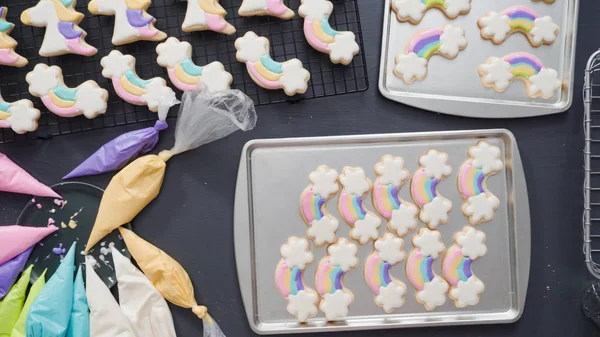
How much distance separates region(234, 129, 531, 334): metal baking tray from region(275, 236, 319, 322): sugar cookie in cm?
2

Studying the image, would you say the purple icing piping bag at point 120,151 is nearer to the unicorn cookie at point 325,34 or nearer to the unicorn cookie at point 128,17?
the unicorn cookie at point 128,17

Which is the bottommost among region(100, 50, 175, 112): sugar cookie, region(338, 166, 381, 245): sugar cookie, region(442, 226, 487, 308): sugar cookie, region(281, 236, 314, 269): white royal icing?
region(442, 226, 487, 308): sugar cookie

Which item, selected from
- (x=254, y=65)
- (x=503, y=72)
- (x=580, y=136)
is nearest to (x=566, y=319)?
(x=580, y=136)

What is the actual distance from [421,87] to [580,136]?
409 millimetres

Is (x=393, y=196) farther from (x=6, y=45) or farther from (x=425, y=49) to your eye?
(x=6, y=45)

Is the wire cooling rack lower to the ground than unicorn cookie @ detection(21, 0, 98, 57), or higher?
lower

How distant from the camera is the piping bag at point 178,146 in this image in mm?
1180

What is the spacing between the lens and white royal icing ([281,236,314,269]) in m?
1.22

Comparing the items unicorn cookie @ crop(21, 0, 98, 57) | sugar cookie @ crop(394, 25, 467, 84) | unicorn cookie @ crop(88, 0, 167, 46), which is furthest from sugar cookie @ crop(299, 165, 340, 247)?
unicorn cookie @ crop(21, 0, 98, 57)

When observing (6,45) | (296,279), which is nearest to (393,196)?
(296,279)

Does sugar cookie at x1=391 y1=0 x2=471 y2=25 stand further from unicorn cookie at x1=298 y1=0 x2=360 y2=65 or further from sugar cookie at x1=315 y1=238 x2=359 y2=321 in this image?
sugar cookie at x1=315 y1=238 x2=359 y2=321

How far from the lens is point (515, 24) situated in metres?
1.23

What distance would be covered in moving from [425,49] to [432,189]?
1.11 ft

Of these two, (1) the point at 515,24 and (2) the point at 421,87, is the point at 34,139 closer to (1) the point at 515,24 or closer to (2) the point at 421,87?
(2) the point at 421,87
